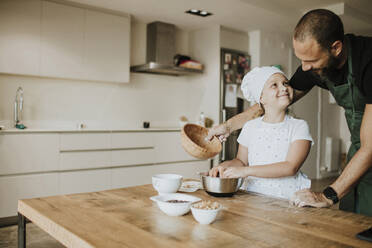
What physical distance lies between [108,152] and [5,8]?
1.88 meters

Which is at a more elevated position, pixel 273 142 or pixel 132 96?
pixel 132 96

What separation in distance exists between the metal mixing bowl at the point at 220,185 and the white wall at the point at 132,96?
317cm

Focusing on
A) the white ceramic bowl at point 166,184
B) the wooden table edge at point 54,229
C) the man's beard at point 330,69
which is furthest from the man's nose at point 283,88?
the wooden table edge at point 54,229

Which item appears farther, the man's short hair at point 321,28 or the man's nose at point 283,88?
the man's nose at point 283,88

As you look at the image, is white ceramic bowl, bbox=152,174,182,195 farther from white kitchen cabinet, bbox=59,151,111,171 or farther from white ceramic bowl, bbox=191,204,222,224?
white kitchen cabinet, bbox=59,151,111,171

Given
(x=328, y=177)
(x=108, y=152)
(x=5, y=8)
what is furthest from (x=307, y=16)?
(x=328, y=177)

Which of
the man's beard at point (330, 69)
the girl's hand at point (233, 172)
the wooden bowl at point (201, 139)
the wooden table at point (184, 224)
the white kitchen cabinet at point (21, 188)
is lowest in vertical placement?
the white kitchen cabinet at point (21, 188)

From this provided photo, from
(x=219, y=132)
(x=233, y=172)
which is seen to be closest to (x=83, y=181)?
(x=219, y=132)

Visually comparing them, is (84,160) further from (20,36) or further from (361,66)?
(361,66)

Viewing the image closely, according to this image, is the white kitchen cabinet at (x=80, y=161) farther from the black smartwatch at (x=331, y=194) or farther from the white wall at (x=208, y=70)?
the black smartwatch at (x=331, y=194)

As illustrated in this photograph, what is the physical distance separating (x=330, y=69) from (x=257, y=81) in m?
0.45

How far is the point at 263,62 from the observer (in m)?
5.46

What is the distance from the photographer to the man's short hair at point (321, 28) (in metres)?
1.30

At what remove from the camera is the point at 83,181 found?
3.78 meters
